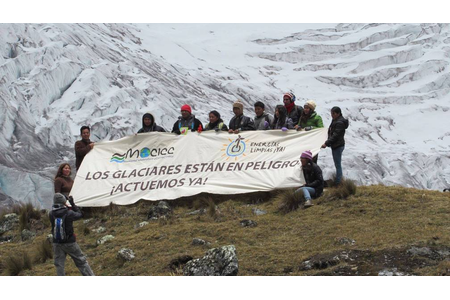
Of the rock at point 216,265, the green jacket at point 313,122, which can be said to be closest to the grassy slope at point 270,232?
the rock at point 216,265

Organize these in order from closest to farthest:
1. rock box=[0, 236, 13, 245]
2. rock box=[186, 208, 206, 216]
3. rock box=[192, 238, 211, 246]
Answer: rock box=[192, 238, 211, 246] → rock box=[186, 208, 206, 216] → rock box=[0, 236, 13, 245]

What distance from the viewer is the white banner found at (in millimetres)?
12312

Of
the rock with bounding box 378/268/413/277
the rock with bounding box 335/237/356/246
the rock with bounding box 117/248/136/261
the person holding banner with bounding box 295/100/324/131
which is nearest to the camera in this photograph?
the rock with bounding box 378/268/413/277

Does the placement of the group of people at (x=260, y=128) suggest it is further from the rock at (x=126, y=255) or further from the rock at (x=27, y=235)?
the rock at (x=27, y=235)

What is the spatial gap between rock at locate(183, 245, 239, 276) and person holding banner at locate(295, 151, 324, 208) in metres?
3.71

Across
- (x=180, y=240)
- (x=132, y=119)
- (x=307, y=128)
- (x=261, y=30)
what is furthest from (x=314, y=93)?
(x=180, y=240)

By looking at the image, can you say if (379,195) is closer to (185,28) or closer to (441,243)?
(441,243)

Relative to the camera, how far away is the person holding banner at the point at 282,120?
12.7m

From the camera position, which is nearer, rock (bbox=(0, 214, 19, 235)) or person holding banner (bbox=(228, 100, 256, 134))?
rock (bbox=(0, 214, 19, 235))

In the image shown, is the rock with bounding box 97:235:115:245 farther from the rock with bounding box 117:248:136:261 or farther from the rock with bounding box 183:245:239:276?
the rock with bounding box 183:245:239:276

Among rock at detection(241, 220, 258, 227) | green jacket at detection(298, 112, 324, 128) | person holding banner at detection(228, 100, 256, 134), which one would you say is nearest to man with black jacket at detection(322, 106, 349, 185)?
green jacket at detection(298, 112, 324, 128)

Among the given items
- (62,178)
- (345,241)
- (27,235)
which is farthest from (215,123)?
(345,241)

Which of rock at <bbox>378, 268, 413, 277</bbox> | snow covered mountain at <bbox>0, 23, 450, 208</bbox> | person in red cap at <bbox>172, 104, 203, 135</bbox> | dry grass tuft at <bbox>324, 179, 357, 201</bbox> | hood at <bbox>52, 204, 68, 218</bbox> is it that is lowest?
snow covered mountain at <bbox>0, 23, 450, 208</bbox>

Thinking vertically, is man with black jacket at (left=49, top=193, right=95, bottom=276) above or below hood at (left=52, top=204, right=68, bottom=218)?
below
